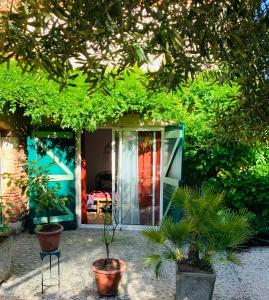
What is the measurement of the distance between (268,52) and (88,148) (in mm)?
10531

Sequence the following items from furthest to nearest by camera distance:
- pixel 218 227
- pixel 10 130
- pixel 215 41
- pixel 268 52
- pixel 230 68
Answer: pixel 10 130 → pixel 218 227 → pixel 230 68 → pixel 268 52 → pixel 215 41

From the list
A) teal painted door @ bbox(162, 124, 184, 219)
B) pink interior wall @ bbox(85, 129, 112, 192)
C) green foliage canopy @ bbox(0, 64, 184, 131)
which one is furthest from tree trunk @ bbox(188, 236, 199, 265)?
pink interior wall @ bbox(85, 129, 112, 192)

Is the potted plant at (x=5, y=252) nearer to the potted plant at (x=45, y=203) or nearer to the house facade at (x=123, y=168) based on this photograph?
the potted plant at (x=45, y=203)

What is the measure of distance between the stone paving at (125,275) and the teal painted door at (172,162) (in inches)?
41.9

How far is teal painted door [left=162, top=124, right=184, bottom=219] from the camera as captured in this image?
662 cm

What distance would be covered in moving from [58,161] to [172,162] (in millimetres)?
2572

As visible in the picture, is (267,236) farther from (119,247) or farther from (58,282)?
(58,282)

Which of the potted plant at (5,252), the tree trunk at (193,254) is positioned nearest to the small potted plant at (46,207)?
the potted plant at (5,252)

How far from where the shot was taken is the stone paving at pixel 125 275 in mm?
4730

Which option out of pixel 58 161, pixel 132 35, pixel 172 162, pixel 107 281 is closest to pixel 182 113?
pixel 172 162

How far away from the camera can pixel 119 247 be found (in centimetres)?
675

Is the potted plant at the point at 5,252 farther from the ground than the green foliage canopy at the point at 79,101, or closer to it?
closer to it

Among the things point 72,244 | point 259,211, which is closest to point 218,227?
point 259,211

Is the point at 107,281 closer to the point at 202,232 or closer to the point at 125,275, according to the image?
the point at 125,275
